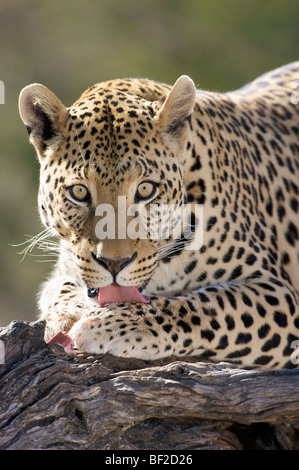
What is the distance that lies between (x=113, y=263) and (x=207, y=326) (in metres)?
1.15

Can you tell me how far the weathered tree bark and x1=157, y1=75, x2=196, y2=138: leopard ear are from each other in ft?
6.81

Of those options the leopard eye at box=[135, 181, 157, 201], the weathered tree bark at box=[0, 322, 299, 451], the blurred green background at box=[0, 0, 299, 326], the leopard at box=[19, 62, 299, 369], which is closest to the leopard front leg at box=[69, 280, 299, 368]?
the leopard at box=[19, 62, 299, 369]

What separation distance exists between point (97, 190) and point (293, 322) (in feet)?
7.66

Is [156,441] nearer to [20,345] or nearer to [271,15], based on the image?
[20,345]

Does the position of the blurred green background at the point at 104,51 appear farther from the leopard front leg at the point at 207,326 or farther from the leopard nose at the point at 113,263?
the leopard nose at the point at 113,263

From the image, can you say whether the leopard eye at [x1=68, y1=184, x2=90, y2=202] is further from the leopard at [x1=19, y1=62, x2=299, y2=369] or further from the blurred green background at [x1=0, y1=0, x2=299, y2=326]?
the blurred green background at [x1=0, y1=0, x2=299, y2=326]

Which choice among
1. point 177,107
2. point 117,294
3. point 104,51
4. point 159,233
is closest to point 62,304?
point 117,294

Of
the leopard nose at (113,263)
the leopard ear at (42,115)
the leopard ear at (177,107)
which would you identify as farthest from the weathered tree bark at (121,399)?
the leopard ear at (177,107)

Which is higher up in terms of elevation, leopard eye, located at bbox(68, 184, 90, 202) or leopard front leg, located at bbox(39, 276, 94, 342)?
leopard eye, located at bbox(68, 184, 90, 202)

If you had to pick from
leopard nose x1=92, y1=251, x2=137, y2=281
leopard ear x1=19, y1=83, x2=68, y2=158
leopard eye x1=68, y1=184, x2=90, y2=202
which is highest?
leopard ear x1=19, y1=83, x2=68, y2=158

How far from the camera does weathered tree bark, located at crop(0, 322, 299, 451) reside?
645 cm

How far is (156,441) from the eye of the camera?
689 cm

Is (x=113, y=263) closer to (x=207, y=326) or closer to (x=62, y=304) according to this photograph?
(x=207, y=326)

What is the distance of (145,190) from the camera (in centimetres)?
723
